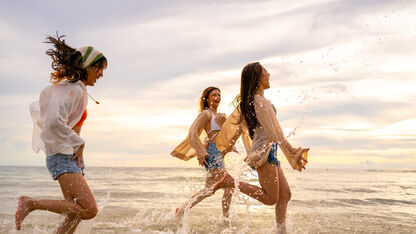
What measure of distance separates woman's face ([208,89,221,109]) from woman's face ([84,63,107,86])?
2554 mm

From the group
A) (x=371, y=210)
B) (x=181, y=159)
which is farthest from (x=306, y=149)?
(x=371, y=210)

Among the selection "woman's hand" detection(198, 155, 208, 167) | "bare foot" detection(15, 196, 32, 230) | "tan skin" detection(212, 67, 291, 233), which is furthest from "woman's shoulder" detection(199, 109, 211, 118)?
"bare foot" detection(15, 196, 32, 230)

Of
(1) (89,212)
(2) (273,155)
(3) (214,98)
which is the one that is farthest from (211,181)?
(1) (89,212)

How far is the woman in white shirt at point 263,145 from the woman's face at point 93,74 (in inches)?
67.7

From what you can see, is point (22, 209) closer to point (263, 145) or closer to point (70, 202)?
point (70, 202)

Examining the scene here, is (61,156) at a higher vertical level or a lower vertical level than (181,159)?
higher

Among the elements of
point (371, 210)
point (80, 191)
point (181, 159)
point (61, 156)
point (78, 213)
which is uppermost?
point (61, 156)

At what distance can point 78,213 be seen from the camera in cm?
321

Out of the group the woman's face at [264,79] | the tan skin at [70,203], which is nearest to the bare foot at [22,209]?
the tan skin at [70,203]

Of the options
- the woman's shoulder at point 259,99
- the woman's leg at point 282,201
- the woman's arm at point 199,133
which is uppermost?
the woman's shoulder at point 259,99

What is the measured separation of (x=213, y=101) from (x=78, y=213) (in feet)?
10.0

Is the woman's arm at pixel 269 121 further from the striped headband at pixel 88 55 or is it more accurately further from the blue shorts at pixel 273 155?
the striped headband at pixel 88 55

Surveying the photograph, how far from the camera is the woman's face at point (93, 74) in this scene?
3387 millimetres

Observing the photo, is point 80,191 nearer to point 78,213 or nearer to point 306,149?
point 78,213
